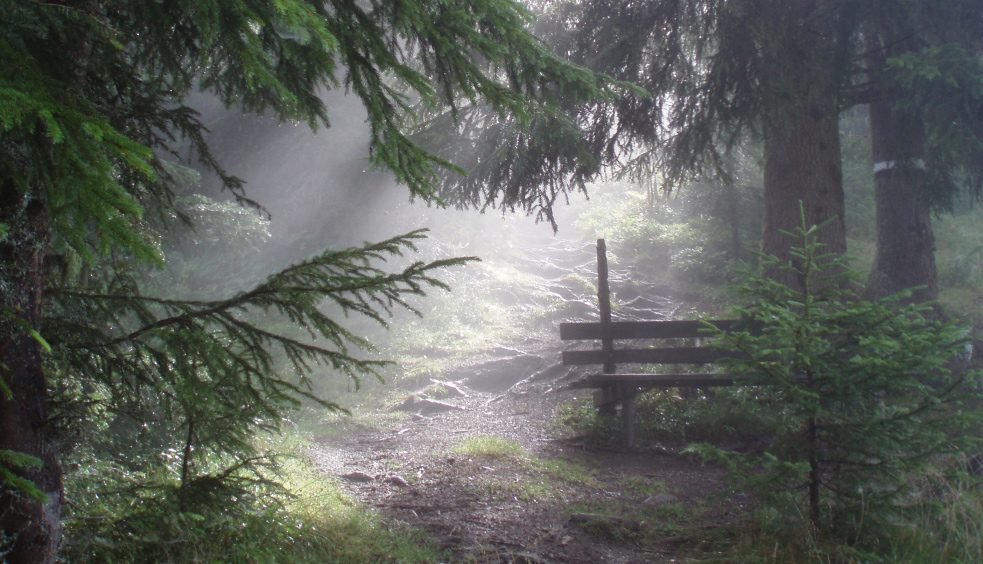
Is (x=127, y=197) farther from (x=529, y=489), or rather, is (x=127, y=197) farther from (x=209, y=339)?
(x=529, y=489)

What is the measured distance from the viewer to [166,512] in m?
2.57

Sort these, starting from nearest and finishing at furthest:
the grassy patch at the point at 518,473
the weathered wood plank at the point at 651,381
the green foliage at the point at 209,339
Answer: the green foliage at the point at 209,339 → the grassy patch at the point at 518,473 → the weathered wood plank at the point at 651,381

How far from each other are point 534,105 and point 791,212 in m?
5.89

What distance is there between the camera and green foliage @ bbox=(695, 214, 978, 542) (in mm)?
3512

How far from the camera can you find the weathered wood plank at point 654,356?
7.28 metres

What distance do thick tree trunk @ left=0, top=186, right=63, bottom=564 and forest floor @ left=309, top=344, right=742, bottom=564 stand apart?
2.59m

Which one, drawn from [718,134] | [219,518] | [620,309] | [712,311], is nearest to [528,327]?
[620,309]

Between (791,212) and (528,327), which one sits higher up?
(791,212)

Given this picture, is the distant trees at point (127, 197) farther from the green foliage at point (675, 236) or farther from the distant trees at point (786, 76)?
the green foliage at point (675, 236)

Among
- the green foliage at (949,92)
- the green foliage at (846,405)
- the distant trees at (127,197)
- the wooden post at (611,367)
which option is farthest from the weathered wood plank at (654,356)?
the distant trees at (127,197)

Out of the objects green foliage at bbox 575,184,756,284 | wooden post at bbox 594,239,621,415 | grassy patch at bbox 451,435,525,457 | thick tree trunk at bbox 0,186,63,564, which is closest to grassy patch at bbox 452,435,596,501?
grassy patch at bbox 451,435,525,457

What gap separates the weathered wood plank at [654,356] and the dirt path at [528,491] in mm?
1216

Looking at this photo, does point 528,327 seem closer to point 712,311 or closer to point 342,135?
point 712,311

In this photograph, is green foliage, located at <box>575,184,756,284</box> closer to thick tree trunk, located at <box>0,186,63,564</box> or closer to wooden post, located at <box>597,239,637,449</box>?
wooden post, located at <box>597,239,637,449</box>
